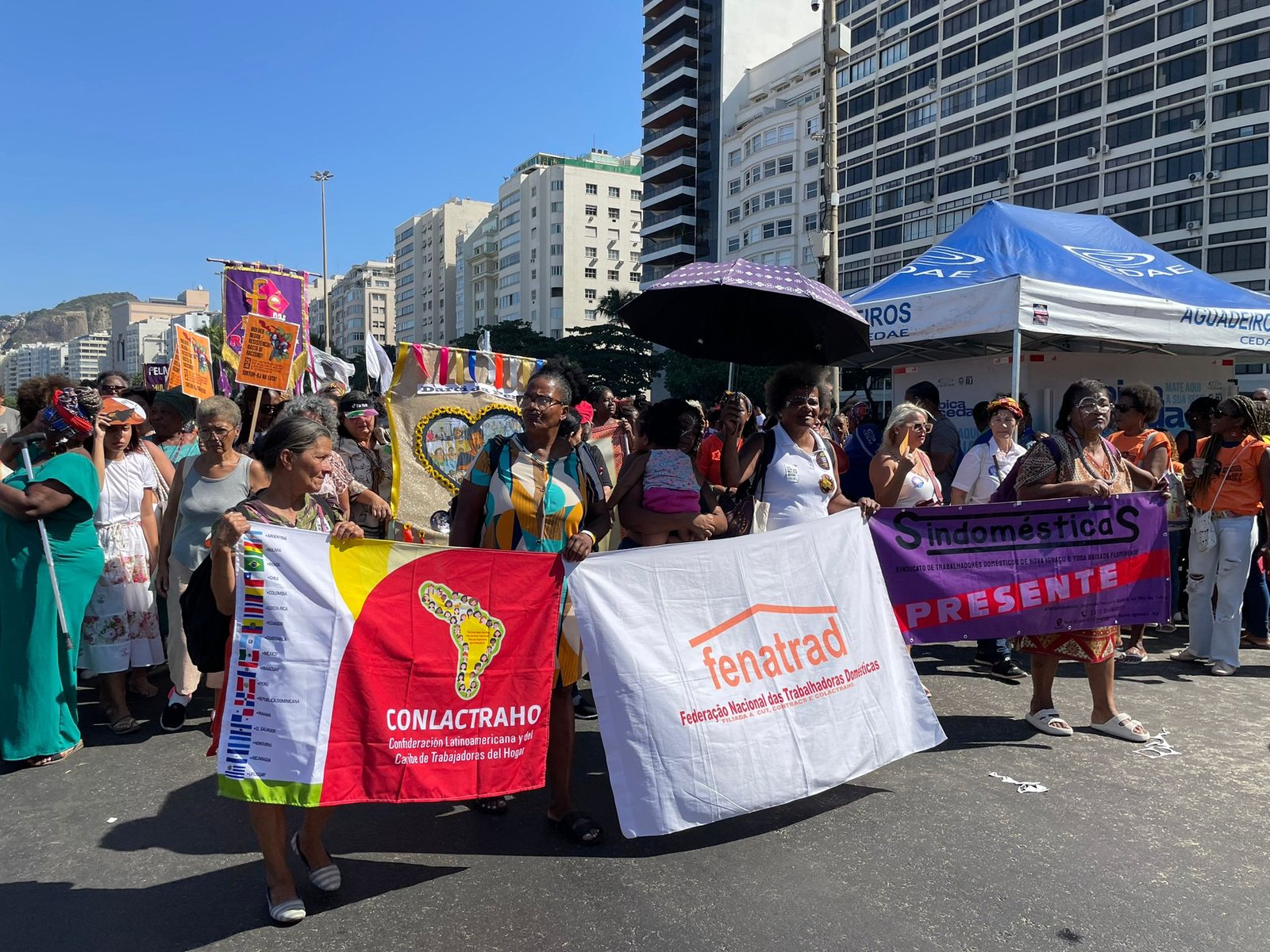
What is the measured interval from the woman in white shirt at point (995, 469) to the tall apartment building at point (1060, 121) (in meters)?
43.8

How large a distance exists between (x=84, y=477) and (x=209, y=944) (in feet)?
8.88

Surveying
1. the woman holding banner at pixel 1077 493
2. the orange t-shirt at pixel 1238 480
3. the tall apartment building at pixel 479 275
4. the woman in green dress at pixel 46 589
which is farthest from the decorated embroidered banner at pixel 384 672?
the tall apartment building at pixel 479 275

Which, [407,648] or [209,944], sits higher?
[407,648]

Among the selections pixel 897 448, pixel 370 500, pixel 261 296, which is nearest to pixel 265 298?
pixel 261 296

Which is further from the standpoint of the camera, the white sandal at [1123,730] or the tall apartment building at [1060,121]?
the tall apartment building at [1060,121]

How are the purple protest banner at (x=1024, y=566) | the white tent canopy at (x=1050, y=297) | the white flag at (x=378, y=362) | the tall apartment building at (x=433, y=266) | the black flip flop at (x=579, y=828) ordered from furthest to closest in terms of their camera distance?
the tall apartment building at (x=433, y=266), the white flag at (x=378, y=362), the white tent canopy at (x=1050, y=297), the purple protest banner at (x=1024, y=566), the black flip flop at (x=579, y=828)

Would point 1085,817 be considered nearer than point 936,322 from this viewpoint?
Yes

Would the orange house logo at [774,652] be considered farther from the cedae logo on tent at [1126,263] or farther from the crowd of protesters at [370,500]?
the cedae logo on tent at [1126,263]

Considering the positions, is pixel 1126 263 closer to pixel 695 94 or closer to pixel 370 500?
pixel 370 500

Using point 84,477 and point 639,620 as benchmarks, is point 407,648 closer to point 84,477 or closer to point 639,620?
point 639,620

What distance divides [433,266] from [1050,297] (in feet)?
429

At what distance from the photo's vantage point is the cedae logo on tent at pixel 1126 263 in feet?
32.0

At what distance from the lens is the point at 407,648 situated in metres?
3.27

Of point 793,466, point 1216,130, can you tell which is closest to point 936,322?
point 793,466
